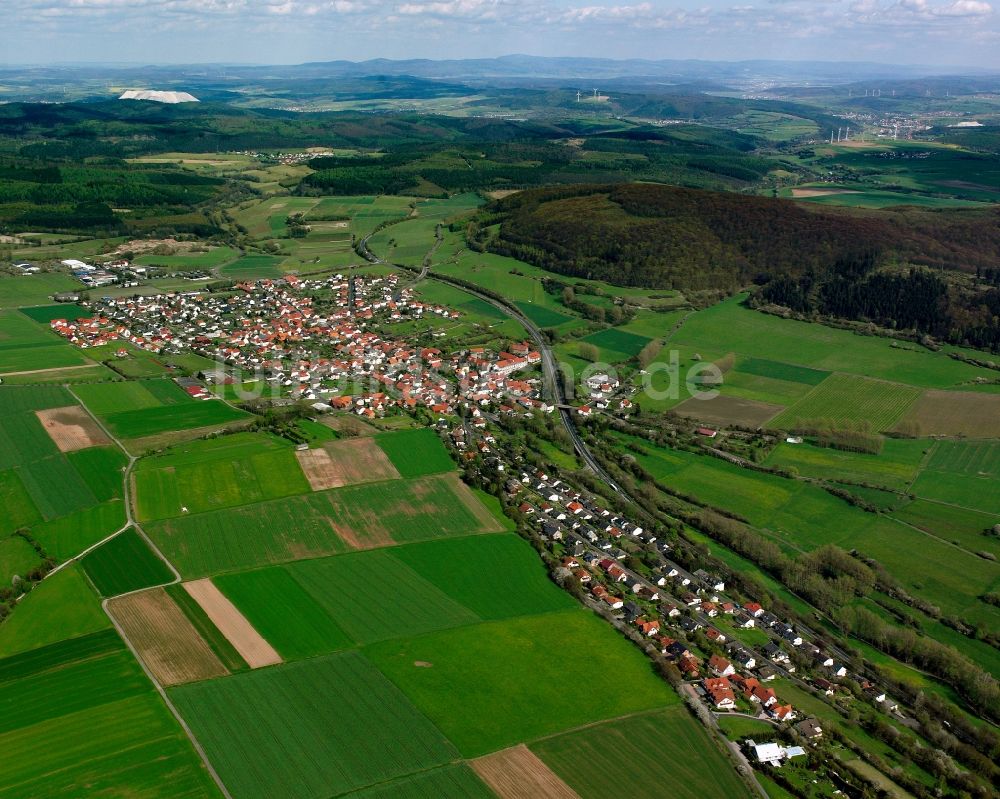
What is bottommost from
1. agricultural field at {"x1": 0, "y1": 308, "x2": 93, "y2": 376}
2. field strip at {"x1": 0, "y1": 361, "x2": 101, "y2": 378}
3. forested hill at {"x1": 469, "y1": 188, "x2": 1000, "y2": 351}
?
field strip at {"x1": 0, "y1": 361, "x2": 101, "y2": 378}

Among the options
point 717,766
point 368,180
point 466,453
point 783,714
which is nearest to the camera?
point 717,766

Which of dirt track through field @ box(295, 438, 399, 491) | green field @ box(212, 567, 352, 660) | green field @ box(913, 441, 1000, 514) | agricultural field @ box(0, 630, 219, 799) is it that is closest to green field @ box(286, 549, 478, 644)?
green field @ box(212, 567, 352, 660)

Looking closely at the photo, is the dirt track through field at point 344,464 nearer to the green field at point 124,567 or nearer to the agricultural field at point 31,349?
the green field at point 124,567

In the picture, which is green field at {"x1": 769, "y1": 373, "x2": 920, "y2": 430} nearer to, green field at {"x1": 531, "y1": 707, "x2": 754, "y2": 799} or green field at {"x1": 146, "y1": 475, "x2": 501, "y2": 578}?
green field at {"x1": 146, "y1": 475, "x2": 501, "y2": 578}

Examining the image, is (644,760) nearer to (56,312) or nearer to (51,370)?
(51,370)

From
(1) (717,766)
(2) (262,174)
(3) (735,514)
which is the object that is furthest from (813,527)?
(2) (262,174)

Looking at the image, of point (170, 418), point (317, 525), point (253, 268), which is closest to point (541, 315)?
point (253, 268)

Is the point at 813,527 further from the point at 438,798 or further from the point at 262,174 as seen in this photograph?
the point at 262,174
